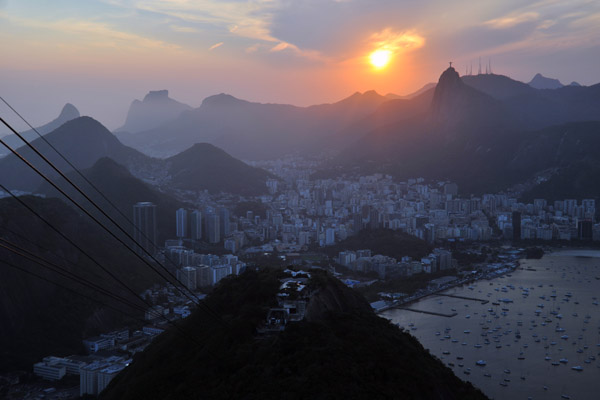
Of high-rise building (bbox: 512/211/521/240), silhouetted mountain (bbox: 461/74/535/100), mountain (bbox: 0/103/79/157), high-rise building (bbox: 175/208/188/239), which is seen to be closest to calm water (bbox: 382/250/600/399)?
high-rise building (bbox: 512/211/521/240)

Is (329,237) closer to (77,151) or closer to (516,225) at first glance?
(516,225)

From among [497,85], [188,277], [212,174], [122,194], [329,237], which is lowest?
[188,277]

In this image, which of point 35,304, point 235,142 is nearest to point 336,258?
point 35,304

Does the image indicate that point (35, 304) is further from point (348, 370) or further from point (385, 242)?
point (385, 242)

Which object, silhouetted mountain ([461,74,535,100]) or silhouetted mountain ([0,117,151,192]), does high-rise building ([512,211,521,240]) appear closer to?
silhouetted mountain ([0,117,151,192])

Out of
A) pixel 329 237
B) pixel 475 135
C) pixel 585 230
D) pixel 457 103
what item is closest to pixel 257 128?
pixel 457 103

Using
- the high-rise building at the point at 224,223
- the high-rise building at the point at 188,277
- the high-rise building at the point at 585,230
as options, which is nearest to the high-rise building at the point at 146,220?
the high-rise building at the point at 224,223
